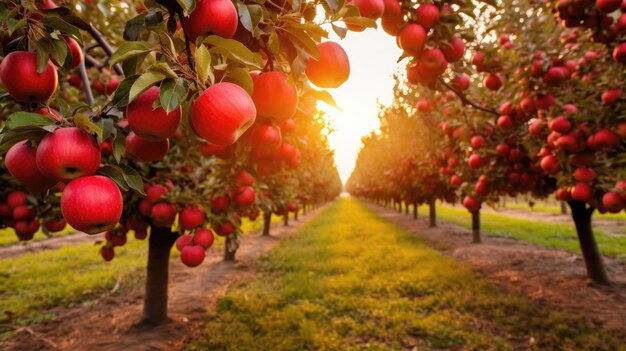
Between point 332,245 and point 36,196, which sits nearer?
point 36,196

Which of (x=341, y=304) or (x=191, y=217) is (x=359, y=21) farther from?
(x=341, y=304)

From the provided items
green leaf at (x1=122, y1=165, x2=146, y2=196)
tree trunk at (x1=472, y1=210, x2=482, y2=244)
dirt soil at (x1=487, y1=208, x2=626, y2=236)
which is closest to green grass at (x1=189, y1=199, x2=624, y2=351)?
tree trunk at (x1=472, y1=210, x2=482, y2=244)

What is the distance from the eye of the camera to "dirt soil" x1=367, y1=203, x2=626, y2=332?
19.8 feet

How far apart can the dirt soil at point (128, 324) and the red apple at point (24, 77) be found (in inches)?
181

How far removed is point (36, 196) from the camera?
3672mm

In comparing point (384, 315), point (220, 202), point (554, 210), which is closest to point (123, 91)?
point (220, 202)

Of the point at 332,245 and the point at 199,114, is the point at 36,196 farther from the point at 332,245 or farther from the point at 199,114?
the point at 332,245

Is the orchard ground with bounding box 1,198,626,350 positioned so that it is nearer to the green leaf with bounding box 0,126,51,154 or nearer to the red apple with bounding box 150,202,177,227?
the red apple with bounding box 150,202,177,227

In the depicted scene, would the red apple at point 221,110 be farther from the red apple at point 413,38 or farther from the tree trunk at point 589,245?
the tree trunk at point 589,245

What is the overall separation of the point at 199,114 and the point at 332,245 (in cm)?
1245

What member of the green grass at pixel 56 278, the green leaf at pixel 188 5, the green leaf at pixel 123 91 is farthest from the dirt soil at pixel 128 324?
the green leaf at pixel 188 5

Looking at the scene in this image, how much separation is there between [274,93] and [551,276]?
30.9 feet

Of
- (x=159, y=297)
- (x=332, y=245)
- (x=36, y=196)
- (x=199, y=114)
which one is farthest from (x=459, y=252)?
(x=199, y=114)

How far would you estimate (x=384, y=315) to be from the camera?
597cm
